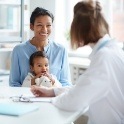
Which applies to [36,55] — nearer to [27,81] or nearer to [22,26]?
[27,81]

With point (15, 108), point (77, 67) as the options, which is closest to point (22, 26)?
point (77, 67)

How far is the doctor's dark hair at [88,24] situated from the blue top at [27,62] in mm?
1062

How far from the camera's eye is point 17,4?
353cm

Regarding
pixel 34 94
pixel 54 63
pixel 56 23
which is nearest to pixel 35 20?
pixel 54 63

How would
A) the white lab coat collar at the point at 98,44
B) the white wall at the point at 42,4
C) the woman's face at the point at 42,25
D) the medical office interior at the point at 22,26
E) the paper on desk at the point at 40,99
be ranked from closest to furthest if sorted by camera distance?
the white lab coat collar at the point at 98,44 → the paper on desk at the point at 40,99 → the woman's face at the point at 42,25 → the medical office interior at the point at 22,26 → the white wall at the point at 42,4

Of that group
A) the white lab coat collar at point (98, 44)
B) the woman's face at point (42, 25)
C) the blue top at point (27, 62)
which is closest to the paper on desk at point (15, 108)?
the white lab coat collar at point (98, 44)

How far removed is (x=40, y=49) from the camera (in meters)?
2.66

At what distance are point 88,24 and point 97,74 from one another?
0.87 feet

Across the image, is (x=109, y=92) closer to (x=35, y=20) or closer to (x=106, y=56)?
(x=106, y=56)

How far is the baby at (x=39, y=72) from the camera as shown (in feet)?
7.68

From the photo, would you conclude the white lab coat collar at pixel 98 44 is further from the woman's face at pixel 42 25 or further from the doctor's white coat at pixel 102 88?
the woman's face at pixel 42 25

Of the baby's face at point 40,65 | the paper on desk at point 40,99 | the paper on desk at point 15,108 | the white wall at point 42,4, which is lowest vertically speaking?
the paper on desk at point 40,99

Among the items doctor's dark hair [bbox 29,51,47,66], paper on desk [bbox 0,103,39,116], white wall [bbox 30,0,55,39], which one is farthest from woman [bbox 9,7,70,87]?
white wall [bbox 30,0,55,39]

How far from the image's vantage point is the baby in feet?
7.68
